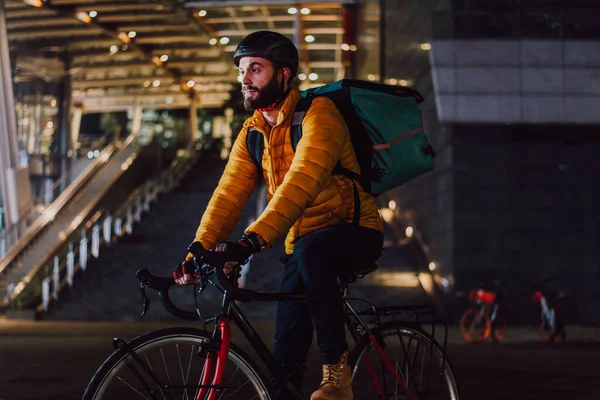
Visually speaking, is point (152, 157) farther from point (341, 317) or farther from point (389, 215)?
point (341, 317)

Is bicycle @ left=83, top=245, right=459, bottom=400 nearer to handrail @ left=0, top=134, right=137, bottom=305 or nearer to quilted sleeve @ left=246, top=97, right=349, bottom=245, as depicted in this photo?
quilted sleeve @ left=246, top=97, right=349, bottom=245

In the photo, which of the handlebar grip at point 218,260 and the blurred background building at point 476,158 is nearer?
the handlebar grip at point 218,260

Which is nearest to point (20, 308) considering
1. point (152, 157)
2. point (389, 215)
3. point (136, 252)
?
point (136, 252)

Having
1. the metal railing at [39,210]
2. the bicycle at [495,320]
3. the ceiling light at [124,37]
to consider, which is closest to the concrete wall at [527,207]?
the bicycle at [495,320]

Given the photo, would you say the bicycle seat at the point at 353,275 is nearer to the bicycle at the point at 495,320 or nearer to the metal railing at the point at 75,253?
the bicycle at the point at 495,320

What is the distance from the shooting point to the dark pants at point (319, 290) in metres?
3.97

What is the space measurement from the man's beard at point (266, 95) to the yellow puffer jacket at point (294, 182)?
6 cm

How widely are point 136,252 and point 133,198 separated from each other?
4.46m

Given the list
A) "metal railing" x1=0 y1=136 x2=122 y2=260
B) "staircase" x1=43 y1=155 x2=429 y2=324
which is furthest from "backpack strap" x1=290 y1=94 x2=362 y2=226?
"metal railing" x1=0 y1=136 x2=122 y2=260

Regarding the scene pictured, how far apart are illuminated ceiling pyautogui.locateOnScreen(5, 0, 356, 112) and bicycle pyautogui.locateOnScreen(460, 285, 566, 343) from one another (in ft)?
76.5

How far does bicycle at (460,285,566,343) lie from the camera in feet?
45.8

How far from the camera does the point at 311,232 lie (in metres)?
4.18

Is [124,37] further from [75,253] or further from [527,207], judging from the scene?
[527,207]

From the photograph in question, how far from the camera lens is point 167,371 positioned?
3670mm
